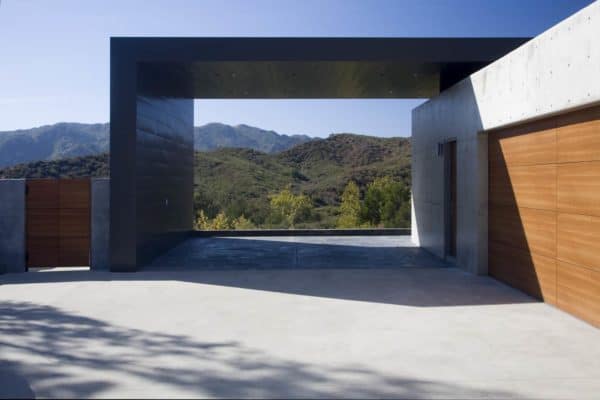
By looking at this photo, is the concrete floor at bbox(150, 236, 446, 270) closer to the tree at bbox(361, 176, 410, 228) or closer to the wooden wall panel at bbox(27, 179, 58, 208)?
the wooden wall panel at bbox(27, 179, 58, 208)

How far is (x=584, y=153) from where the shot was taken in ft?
18.3

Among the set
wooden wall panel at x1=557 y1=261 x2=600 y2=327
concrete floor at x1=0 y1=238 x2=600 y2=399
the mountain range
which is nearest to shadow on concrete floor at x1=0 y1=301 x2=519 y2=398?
concrete floor at x1=0 y1=238 x2=600 y2=399

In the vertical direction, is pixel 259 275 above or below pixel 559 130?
below

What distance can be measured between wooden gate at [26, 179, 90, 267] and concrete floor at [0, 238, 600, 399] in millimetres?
1635

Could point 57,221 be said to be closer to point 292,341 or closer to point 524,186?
point 292,341

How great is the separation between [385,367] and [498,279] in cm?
465

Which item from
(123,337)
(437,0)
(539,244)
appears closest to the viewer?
(123,337)

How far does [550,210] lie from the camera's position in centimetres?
640

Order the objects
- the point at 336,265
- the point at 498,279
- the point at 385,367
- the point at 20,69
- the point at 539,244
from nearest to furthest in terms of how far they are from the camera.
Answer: the point at 385,367, the point at 539,244, the point at 498,279, the point at 336,265, the point at 20,69

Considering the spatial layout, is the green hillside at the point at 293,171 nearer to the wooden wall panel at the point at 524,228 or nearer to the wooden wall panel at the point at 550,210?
the wooden wall panel at the point at 524,228

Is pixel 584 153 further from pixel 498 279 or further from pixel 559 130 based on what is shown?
pixel 498 279

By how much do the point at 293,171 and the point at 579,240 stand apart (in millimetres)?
38207

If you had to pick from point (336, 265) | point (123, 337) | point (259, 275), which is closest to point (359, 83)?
point (336, 265)

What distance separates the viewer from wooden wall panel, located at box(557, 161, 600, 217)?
5.38 metres
